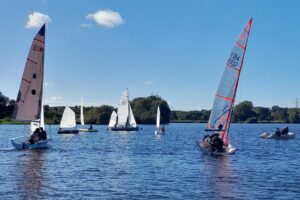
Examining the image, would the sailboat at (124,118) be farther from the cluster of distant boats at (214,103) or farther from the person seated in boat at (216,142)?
the person seated in boat at (216,142)

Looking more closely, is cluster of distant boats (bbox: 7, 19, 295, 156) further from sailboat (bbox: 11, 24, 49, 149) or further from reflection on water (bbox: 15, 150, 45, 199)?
reflection on water (bbox: 15, 150, 45, 199)

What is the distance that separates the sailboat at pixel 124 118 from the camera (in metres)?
110

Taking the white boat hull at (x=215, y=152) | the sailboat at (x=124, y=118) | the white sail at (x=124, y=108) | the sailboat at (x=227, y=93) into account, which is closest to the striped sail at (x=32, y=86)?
the white boat hull at (x=215, y=152)

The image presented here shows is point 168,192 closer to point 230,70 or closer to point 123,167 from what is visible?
point 123,167

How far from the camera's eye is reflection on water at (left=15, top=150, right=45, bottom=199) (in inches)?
922

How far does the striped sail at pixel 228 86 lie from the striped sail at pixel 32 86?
684 inches

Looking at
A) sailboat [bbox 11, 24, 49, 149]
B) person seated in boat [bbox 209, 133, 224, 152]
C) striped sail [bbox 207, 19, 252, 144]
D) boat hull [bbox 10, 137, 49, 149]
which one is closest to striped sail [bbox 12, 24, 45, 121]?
sailboat [bbox 11, 24, 49, 149]

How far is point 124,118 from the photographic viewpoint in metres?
113

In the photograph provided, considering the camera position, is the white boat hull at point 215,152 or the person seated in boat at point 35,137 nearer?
the white boat hull at point 215,152

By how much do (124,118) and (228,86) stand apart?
72306 millimetres

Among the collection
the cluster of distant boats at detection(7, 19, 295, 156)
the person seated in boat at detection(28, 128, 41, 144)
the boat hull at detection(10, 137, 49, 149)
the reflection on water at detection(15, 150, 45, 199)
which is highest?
the cluster of distant boats at detection(7, 19, 295, 156)

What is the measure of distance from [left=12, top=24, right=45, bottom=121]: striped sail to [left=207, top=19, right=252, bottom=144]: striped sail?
57.0 ft

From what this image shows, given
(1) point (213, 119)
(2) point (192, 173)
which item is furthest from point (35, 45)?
(2) point (192, 173)

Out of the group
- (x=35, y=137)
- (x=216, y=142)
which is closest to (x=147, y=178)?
(x=216, y=142)
